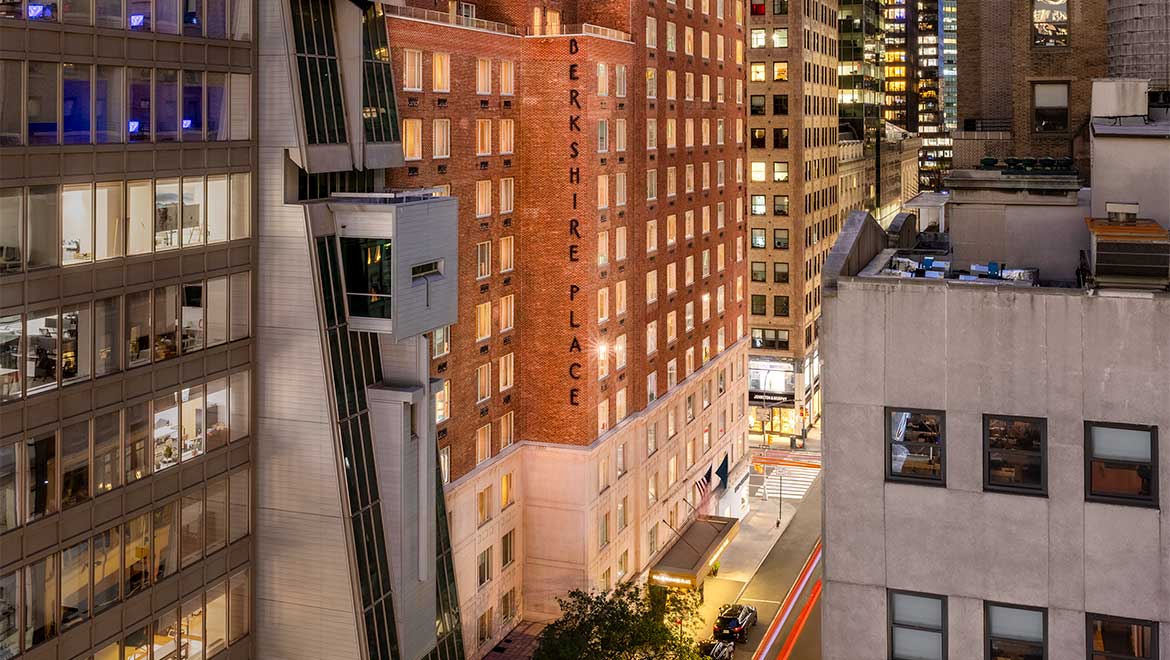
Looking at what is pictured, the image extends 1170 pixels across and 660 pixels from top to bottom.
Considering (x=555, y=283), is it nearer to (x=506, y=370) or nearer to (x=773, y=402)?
(x=506, y=370)

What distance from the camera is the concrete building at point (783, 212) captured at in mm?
131250

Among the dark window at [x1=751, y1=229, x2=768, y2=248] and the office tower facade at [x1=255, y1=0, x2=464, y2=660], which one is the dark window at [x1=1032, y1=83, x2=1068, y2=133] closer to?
the office tower facade at [x1=255, y1=0, x2=464, y2=660]

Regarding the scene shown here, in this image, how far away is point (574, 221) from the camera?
74.5 m

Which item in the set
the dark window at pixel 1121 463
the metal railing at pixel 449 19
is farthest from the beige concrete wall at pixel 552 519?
the dark window at pixel 1121 463

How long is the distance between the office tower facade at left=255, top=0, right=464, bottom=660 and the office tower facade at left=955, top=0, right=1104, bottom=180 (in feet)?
65.6

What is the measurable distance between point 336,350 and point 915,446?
24.0 metres

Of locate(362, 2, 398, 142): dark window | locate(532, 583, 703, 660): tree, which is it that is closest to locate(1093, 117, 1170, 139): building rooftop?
locate(362, 2, 398, 142): dark window

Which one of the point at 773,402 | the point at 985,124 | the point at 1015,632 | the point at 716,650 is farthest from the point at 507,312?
the point at 773,402

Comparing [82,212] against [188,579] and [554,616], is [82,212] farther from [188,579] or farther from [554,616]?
A: [554,616]

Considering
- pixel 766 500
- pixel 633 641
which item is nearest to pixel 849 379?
pixel 633 641

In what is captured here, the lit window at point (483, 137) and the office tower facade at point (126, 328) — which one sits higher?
the lit window at point (483, 137)

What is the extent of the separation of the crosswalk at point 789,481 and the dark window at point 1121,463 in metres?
84.5

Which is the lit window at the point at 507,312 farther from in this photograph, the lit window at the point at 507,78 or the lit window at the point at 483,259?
the lit window at the point at 507,78

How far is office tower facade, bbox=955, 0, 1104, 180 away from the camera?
4169 centimetres
